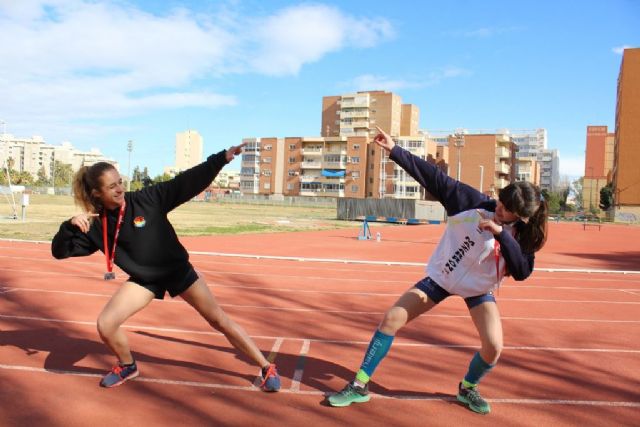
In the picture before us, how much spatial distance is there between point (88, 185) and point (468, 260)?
2720mm

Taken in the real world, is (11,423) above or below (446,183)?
below

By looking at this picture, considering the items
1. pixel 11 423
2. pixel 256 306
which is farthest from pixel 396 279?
pixel 11 423

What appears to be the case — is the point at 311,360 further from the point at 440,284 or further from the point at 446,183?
the point at 446,183

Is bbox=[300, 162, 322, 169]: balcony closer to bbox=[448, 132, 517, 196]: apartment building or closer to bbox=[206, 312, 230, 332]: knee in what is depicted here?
bbox=[448, 132, 517, 196]: apartment building

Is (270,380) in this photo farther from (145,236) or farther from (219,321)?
(145,236)

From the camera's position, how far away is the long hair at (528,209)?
135 inches

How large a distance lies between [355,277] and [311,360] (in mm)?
6269

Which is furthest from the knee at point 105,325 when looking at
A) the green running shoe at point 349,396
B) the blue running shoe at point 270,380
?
the green running shoe at point 349,396

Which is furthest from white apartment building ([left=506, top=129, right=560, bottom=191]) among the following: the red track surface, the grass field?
the red track surface

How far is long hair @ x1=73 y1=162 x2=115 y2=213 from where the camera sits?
12.6 ft

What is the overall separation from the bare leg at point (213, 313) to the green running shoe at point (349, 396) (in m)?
0.63

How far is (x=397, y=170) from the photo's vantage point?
8581cm

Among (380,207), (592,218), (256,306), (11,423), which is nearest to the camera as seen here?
(11,423)

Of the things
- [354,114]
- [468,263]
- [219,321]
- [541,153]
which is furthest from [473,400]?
[541,153]
